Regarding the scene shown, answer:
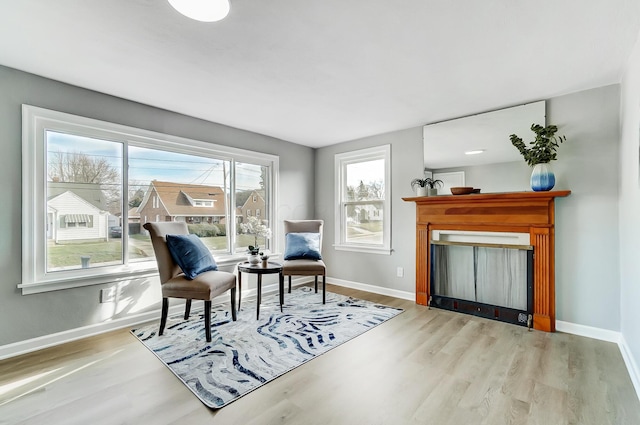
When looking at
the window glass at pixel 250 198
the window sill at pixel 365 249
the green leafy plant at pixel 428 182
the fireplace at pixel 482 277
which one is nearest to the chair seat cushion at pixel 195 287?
the window glass at pixel 250 198

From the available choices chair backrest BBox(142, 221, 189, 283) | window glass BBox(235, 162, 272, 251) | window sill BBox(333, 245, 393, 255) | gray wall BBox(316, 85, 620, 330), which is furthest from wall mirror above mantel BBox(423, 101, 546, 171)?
chair backrest BBox(142, 221, 189, 283)

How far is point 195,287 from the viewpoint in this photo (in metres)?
2.67

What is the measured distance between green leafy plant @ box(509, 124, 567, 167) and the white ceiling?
13.9 inches

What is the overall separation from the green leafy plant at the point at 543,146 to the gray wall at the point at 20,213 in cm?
375

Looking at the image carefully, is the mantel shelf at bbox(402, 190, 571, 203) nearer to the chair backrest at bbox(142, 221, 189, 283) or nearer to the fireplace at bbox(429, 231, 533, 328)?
the fireplace at bbox(429, 231, 533, 328)

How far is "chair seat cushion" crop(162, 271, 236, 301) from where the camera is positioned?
2660 millimetres

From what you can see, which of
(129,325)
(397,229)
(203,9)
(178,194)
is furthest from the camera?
(397,229)

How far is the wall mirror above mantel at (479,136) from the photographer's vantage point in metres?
3.12

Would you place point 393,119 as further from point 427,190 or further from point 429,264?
point 429,264

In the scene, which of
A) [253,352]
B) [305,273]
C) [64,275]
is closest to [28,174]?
[64,275]

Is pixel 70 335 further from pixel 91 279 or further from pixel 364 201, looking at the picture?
pixel 364 201

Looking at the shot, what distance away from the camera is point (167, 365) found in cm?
224

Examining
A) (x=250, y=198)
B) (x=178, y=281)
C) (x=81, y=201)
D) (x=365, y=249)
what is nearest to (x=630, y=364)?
(x=365, y=249)

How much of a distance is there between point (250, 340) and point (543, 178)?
315 centimetres
